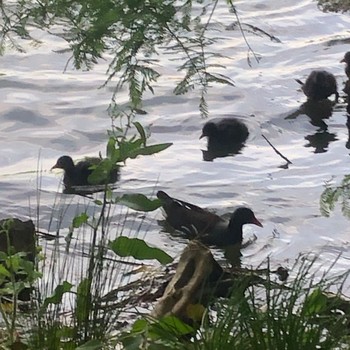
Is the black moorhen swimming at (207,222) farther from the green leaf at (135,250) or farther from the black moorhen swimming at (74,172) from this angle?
the green leaf at (135,250)

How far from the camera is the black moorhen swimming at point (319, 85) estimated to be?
822 cm

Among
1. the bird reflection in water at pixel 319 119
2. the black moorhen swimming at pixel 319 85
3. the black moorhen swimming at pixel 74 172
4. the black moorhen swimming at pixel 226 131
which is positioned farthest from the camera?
the black moorhen swimming at pixel 319 85

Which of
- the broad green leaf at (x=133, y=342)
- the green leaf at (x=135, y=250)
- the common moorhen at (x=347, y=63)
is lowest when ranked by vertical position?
the common moorhen at (x=347, y=63)

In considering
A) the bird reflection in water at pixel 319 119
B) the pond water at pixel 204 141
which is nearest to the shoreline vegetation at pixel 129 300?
the pond water at pixel 204 141

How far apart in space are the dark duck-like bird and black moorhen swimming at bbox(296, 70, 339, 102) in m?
0.88

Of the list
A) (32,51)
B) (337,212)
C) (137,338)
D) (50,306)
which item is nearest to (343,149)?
(337,212)

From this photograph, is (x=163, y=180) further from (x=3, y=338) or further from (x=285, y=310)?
(x=285, y=310)

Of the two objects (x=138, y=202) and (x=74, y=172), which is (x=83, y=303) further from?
(x=74, y=172)

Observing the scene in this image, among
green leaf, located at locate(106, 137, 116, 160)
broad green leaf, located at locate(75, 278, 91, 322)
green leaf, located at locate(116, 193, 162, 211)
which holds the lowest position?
broad green leaf, located at locate(75, 278, 91, 322)

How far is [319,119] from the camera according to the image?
26.6ft

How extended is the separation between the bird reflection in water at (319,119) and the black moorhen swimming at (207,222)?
1.61m

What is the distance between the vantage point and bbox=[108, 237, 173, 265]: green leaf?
3107 mm

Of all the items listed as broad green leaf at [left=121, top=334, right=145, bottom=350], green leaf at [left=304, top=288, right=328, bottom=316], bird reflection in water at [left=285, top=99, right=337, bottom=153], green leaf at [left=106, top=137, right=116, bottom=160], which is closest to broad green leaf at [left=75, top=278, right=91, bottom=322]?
green leaf at [left=106, top=137, right=116, bottom=160]

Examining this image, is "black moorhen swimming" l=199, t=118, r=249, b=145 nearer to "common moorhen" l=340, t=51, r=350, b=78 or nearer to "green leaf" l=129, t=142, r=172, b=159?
"common moorhen" l=340, t=51, r=350, b=78
